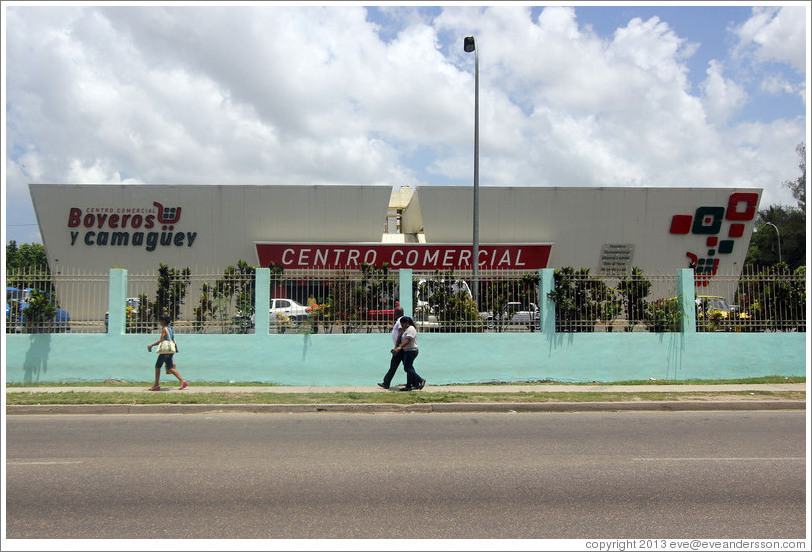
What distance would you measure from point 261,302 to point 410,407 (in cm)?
446

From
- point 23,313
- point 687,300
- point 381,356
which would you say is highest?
point 687,300

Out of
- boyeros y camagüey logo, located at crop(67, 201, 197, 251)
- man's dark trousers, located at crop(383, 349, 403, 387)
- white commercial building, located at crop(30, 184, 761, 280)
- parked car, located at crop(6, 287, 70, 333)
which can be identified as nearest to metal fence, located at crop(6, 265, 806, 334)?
parked car, located at crop(6, 287, 70, 333)

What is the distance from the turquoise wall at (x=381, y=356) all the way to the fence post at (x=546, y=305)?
0.8 inches

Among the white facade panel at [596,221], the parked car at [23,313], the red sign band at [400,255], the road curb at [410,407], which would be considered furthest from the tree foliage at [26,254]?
the road curb at [410,407]

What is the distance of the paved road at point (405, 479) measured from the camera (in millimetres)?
4832

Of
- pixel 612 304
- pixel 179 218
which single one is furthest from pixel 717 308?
pixel 179 218

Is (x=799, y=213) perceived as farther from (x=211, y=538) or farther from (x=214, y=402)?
(x=211, y=538)

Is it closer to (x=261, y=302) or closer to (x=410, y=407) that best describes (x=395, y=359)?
(x=410, y=407)

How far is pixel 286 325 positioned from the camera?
1366 centimetres

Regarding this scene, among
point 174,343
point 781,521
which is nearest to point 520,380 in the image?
point 174,343

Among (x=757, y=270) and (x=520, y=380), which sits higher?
(x=757, y=270)

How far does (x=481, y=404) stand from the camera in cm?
1086

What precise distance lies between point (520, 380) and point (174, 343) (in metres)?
7.02

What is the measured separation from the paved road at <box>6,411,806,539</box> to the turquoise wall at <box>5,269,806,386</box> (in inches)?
144
